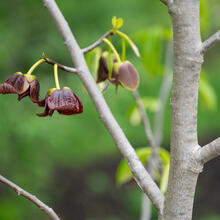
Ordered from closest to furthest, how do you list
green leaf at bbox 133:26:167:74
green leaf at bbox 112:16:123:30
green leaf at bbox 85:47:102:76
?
green leaf at bbox 112:16:123:30 < green leaf at bbox 85:47:102:76 < green leaf at bbox 133:26:167:74

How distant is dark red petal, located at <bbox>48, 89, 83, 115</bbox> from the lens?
950mm

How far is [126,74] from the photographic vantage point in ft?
3.70

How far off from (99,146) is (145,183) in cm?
541

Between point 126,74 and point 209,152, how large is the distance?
1.28 ft

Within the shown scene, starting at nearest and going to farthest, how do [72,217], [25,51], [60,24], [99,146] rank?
[60,24] < [25,51] < [72,217] < [99,146]

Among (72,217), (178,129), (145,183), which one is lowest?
(72,217)

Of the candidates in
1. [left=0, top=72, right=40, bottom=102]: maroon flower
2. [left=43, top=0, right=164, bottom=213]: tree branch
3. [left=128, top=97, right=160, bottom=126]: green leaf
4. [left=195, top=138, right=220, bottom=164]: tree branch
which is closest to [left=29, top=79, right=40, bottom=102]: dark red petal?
[left=0, top=72, right=40, bottom=102]: maroon flower

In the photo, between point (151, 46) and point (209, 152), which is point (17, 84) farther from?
point (151, 46)

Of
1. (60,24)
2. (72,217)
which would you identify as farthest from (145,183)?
(72,217)

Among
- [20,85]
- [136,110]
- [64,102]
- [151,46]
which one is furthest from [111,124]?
[136,110]

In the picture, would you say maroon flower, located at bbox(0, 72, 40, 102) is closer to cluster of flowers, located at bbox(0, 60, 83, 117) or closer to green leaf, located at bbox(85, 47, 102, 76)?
cluster of flowers, located at bbox(0, 60, 83, 117)

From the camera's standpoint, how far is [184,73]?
861 millimetres

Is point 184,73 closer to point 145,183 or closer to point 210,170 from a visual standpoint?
point 145,183

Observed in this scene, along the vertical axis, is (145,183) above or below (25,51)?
below
